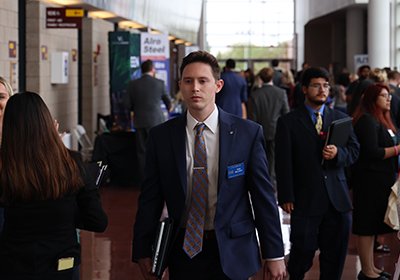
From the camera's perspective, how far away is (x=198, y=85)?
4.26 m

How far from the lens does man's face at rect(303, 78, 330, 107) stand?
6.34 metres

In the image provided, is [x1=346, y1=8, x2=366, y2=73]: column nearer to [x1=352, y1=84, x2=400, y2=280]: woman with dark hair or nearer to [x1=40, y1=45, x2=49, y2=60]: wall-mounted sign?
[x1=40, y1=45, x2=49, y2=60]: wall-mounted sign

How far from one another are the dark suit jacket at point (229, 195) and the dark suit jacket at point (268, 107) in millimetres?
9261

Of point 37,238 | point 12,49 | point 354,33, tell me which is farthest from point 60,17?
point 354,33

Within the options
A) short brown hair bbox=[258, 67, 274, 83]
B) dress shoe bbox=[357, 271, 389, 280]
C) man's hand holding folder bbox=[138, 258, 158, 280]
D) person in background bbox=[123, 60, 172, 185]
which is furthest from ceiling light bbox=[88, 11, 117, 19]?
man's hand holding folder bbox=[138, 258, 158, 280]

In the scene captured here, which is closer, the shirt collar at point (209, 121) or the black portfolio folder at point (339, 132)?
the shirt collar at point (209, 121)

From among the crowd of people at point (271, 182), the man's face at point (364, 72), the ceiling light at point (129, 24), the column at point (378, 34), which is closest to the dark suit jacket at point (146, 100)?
the crowd of people at point (271, 182)

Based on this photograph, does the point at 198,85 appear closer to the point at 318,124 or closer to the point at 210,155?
the point at 210,155

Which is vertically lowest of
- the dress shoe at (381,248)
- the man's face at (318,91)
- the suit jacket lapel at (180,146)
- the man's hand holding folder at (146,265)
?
the dress shoe at (381,248)

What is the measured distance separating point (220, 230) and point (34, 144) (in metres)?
0.97

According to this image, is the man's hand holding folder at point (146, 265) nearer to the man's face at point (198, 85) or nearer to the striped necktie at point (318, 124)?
the man's face at point (198, 85)

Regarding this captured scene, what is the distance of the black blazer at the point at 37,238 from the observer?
414cm

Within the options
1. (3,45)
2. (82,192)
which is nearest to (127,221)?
(3,45)

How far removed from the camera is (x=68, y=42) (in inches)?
616
